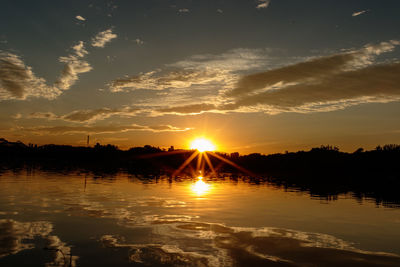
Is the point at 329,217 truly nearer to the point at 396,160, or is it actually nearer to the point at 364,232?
the point at 364,232

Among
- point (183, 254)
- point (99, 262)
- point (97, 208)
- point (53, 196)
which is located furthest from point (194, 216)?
point (53, 196)

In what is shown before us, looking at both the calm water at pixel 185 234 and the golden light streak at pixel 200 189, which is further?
the golden light streak at pixel 200 189

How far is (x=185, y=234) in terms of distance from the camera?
26.1 meters

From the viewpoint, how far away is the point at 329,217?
3822 cm

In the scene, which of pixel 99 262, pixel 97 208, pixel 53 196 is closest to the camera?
pixel 99 262

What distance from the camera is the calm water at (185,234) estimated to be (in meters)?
20.4

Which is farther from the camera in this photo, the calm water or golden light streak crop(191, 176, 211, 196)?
golden light streak crop(191, 176, 211, 196)

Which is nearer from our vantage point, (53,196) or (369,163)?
(53,196)

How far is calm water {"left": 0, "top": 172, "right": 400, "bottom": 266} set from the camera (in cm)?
2042

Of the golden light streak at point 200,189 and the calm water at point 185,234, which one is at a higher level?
the golden light streak at point 200,189

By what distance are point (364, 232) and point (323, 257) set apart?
11.0 m

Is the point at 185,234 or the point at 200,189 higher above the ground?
the point at 200,189

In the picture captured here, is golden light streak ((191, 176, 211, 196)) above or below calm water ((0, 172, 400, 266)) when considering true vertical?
above

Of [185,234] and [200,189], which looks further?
[200,189]
